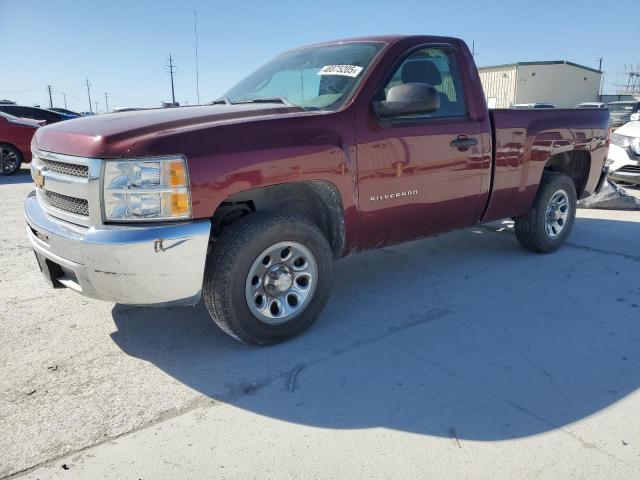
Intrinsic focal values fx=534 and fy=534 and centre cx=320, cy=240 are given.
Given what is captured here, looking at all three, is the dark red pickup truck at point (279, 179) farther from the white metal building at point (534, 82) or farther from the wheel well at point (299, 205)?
the white metal building at point (534, 82)

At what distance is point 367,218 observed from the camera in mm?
3557

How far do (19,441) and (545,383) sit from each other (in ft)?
8.44

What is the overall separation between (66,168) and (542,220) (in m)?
4.04

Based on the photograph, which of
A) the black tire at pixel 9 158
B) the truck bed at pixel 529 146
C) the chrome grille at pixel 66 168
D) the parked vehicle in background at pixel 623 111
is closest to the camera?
the chrome grille at pixel 66 168

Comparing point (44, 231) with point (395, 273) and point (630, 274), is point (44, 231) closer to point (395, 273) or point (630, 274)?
point (395, 273)

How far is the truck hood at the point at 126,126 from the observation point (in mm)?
2709

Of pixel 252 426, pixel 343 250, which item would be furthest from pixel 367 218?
pixel 252 426

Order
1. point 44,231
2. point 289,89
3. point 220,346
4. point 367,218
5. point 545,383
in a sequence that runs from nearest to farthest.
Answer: point 545,383, point 44,231, point 220,346, point 367,218, point 289,89

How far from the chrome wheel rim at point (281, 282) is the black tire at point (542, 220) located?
2.61 m

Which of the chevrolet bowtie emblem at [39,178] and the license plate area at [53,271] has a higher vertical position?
the chevrolet bowtie emblem at [39,178]

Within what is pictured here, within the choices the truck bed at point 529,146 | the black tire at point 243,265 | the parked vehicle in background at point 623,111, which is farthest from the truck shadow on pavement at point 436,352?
the parked vehicle in background at point 623,111

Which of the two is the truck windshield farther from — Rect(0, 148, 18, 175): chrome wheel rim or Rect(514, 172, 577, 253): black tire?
Rect(0, 148, 18, 175): chrome wheel rim

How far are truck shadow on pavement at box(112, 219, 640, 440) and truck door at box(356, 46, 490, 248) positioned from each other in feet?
1.87

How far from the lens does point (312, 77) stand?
12.6 feet
